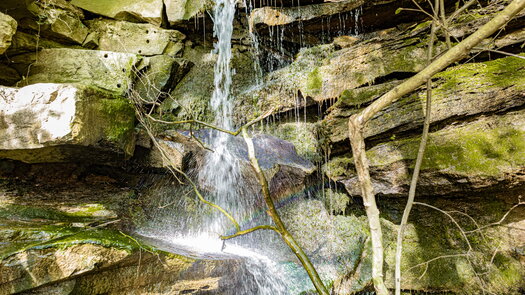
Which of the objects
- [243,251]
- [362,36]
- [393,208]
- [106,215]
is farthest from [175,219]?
[362,36]

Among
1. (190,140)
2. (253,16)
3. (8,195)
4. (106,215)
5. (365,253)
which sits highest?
(253,16)

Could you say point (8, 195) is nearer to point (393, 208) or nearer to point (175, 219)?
point (175, 219)

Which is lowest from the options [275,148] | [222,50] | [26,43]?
[275,148]

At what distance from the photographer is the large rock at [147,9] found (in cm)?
699

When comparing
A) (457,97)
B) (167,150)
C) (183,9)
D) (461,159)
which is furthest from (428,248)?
(183,9)

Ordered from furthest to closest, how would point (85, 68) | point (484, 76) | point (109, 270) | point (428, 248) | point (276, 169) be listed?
1. point (85, 68)
2. point (276, 169)
3. point (484, 76)
4. point (428, 248)
5. point (109, 270)

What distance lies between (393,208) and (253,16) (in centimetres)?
564

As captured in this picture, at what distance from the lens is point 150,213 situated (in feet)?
16.3

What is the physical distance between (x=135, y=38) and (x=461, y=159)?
7.71 metres

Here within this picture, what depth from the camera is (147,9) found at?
721cm

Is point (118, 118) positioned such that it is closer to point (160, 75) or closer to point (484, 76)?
point (160, 75)

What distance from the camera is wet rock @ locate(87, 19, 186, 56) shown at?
684cm

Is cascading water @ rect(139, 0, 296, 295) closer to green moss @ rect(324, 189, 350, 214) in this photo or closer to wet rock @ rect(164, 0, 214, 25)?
green moss @ rect(324, 189, 350, 214)

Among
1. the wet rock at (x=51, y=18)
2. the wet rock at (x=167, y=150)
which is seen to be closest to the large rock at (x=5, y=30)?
the wet rock at (x=51, y=18)
